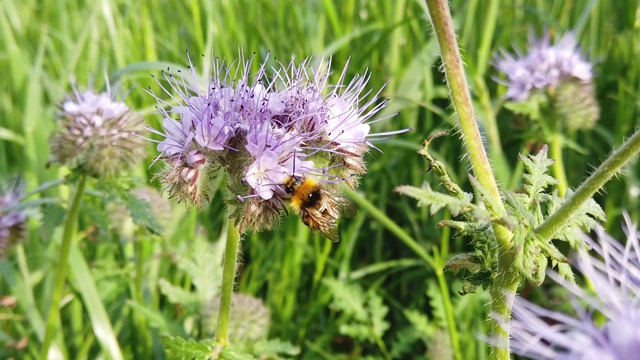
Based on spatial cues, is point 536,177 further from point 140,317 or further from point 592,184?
point 140,317

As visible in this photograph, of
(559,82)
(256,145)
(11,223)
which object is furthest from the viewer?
(559,82)

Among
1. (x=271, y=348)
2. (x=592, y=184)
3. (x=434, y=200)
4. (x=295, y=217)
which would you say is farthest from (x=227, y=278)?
(x=295, y=217)

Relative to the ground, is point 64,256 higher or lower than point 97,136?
lower

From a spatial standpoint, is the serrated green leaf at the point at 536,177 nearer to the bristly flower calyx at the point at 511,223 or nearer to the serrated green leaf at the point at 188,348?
the bristly flower calyx at the point at 511,223

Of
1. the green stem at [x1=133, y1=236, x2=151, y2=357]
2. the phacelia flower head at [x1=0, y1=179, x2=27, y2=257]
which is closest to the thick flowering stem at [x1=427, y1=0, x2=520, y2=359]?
the green stem at [x1=133, y1=236, x2=151, y2=357]

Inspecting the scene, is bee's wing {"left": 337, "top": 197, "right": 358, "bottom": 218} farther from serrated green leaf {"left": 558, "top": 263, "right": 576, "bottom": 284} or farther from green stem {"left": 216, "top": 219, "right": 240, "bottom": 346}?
serrated green leaf {"left": 558, "top": 263, "right": 576, "bottom": 284}

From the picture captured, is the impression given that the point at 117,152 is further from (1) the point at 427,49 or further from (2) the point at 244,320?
(1) the point at 427,49

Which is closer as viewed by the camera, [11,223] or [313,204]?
[313,204]
